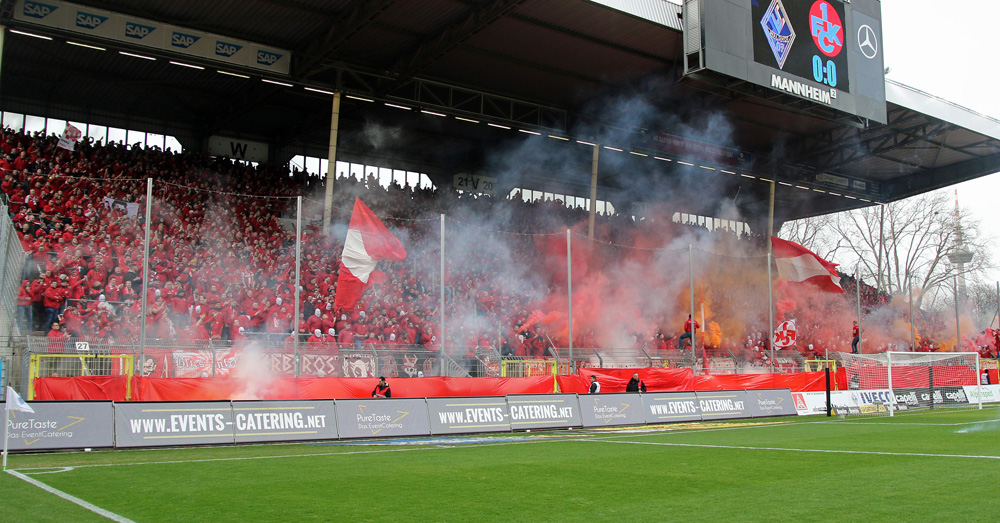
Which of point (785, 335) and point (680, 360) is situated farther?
point (785, 335)

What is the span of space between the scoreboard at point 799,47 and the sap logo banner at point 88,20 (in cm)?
1902

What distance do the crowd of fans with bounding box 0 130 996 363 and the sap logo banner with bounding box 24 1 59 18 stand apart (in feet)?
14.6

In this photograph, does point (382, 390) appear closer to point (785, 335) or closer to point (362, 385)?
point (362, 385)

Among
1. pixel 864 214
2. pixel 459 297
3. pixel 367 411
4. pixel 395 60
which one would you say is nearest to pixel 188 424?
pixel 367 411

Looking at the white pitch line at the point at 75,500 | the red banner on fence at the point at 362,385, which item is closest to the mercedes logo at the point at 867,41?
the red banner on fence at the point at 362,385

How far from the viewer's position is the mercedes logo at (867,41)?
31.7 meters

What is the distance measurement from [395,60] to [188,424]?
17.9m

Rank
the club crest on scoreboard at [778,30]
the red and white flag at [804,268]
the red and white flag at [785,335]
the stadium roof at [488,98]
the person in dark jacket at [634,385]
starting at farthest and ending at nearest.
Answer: the red and white flag at [804,268] < the red and white flag at [785,335] < the club crest on scoreboard at [778,30] < the stadium roof at [488,98] < the person in dark jacket at [634,385]

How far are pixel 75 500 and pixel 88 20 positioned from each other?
20.0 m

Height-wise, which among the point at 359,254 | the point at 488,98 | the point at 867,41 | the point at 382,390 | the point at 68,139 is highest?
the point at 867,41

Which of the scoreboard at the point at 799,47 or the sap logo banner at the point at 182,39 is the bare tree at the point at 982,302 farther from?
the sap logo banner at the point at 182,39

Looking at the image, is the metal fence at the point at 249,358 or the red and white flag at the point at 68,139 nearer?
the metal fence at the point at 249,358

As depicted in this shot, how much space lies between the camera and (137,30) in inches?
938

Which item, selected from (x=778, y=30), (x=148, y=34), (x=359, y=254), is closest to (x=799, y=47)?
(x=778, y=30)
